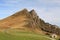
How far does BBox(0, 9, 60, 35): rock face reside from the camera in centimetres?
5209

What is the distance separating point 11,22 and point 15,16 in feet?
11.8

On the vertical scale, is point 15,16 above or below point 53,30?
above

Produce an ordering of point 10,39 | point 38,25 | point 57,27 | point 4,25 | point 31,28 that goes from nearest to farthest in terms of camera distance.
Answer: point 10,39 → point 4,25 → point 31,28 → point 38,25 → point 57,27

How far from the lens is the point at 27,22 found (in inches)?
2092

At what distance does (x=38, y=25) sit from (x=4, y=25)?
11312 mm

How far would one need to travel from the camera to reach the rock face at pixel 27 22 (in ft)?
171

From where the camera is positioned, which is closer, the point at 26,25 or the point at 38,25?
the point at 26,25

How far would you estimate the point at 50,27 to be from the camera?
202ft

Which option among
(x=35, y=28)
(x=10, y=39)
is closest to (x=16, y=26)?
(x=35, y=28)

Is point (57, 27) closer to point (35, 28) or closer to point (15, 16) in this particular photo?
point (35, 28)

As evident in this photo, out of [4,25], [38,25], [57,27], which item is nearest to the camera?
[4,25]

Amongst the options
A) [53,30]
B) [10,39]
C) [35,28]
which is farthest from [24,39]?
[53,30]

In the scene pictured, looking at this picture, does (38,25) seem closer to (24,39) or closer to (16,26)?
(16,26)

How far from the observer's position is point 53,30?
60344mm
